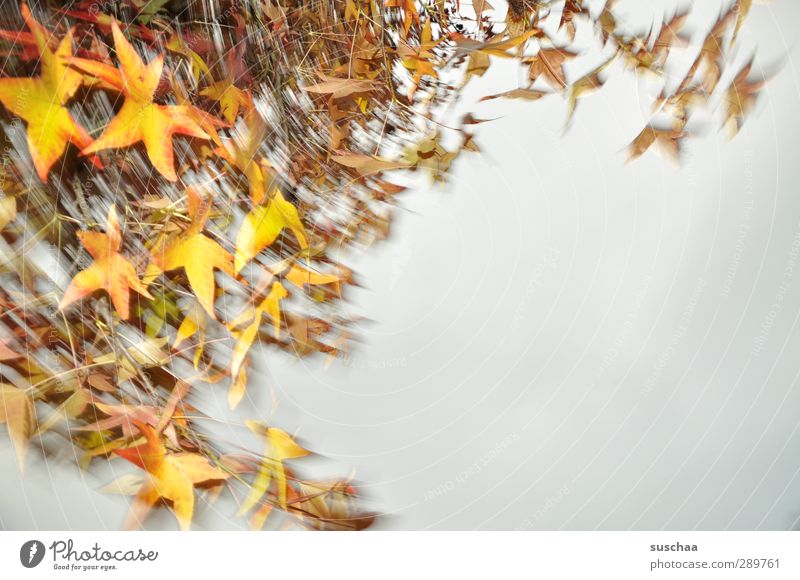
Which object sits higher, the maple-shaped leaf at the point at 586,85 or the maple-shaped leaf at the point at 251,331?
the maple-shaped leaf at the point at 586,85

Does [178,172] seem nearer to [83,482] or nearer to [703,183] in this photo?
[83,482]

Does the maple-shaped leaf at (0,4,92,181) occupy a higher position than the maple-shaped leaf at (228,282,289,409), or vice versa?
the maple-shaped leaf at (0,4,92,181)

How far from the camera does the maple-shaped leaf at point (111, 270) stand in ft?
1.07

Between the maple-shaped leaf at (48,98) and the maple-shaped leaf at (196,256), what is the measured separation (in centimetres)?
7

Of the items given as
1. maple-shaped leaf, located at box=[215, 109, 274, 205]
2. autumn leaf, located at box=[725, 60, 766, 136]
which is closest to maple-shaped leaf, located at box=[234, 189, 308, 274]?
maple-shaped leaf, located at box=[215, 109, 274, 205]

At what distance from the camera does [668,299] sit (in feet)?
1.20

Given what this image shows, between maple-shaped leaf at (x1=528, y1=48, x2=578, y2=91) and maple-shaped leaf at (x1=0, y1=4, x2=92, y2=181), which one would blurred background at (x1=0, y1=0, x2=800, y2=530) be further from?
maple-shaped leaf at (x1=0, y1=4, x2=92, y2=181)

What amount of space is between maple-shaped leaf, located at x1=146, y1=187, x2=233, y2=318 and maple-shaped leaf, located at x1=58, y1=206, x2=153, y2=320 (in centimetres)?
1

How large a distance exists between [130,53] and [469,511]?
311 millimetres

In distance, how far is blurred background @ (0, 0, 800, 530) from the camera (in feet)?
1.18
